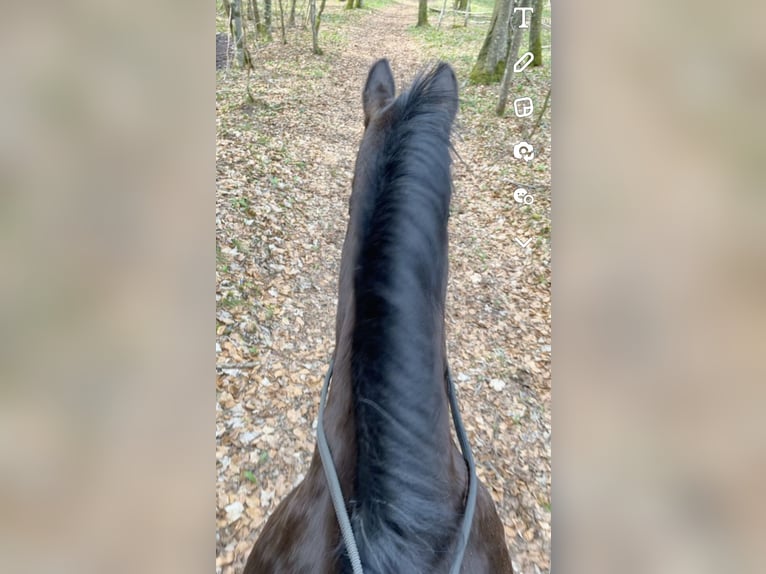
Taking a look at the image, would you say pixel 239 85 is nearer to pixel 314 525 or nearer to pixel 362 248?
pixel 362 248

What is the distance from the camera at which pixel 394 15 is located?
1258 mm

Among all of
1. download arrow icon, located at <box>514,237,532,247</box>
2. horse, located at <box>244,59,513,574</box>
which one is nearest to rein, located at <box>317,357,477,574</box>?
horse, located at <box>244,59,513,574</box>

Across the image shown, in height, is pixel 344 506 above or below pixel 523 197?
below

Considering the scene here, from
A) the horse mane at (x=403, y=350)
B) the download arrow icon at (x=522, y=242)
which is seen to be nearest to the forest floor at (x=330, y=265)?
the download arrow icon at (x=522, y=242)

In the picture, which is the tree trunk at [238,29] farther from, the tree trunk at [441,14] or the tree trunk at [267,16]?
the tree trunk at [441,14]

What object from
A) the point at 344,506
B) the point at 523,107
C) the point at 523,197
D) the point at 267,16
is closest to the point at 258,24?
the point at 267,16

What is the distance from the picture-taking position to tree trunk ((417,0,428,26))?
Answer: 1200 mm

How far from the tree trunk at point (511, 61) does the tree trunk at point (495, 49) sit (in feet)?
0.05

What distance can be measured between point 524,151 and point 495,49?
0.92ft

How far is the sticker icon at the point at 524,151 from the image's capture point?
3.23 ft

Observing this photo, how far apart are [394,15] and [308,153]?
1.70 feet

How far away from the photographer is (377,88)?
1172 mm
